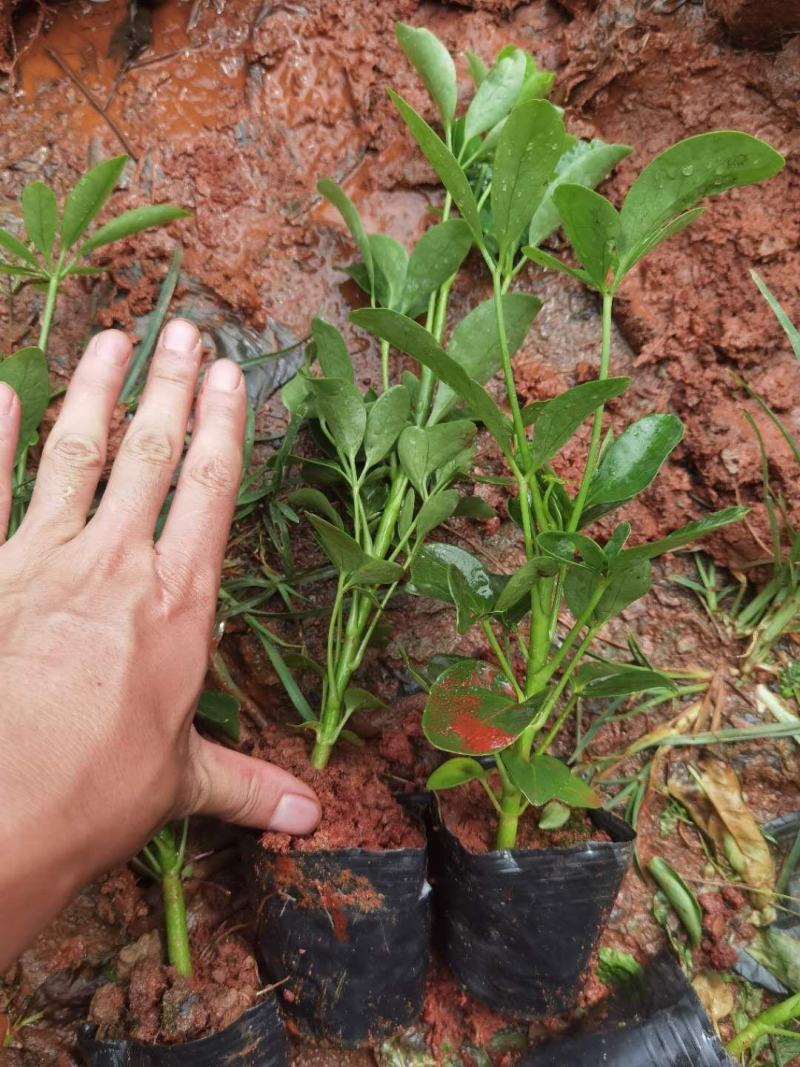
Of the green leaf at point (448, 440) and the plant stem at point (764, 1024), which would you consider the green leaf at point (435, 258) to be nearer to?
the green leaf at point (448, 440)

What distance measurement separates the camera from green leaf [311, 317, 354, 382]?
1.23 metres

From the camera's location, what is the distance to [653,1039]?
1.21 meters

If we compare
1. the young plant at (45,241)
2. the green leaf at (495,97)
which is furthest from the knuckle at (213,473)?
the green leaf at (495,97)

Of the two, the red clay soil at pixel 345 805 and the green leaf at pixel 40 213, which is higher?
the green leaf at pixel 40 213

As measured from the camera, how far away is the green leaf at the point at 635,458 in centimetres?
96

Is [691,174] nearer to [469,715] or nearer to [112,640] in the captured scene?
[469,715]

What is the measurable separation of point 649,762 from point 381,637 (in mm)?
627

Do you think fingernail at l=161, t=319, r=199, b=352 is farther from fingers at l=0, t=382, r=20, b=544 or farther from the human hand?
fingers at l=0, t=382, r=20, b=544

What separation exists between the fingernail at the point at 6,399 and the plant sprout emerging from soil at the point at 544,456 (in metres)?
0.67

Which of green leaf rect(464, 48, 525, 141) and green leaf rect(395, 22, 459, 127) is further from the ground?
green leaf rect(395, 22, 459, 127)

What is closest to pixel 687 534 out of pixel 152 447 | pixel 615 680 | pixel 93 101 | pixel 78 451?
pixel 615 680

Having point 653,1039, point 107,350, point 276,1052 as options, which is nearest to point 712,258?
point 107,350

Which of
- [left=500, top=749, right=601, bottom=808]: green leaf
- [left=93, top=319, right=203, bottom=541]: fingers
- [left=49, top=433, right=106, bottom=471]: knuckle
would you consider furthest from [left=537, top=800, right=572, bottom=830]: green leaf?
[left=49, top=433, right=106, bottom=471]: knuckle

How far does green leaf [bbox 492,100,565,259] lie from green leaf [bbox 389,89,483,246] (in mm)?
52
